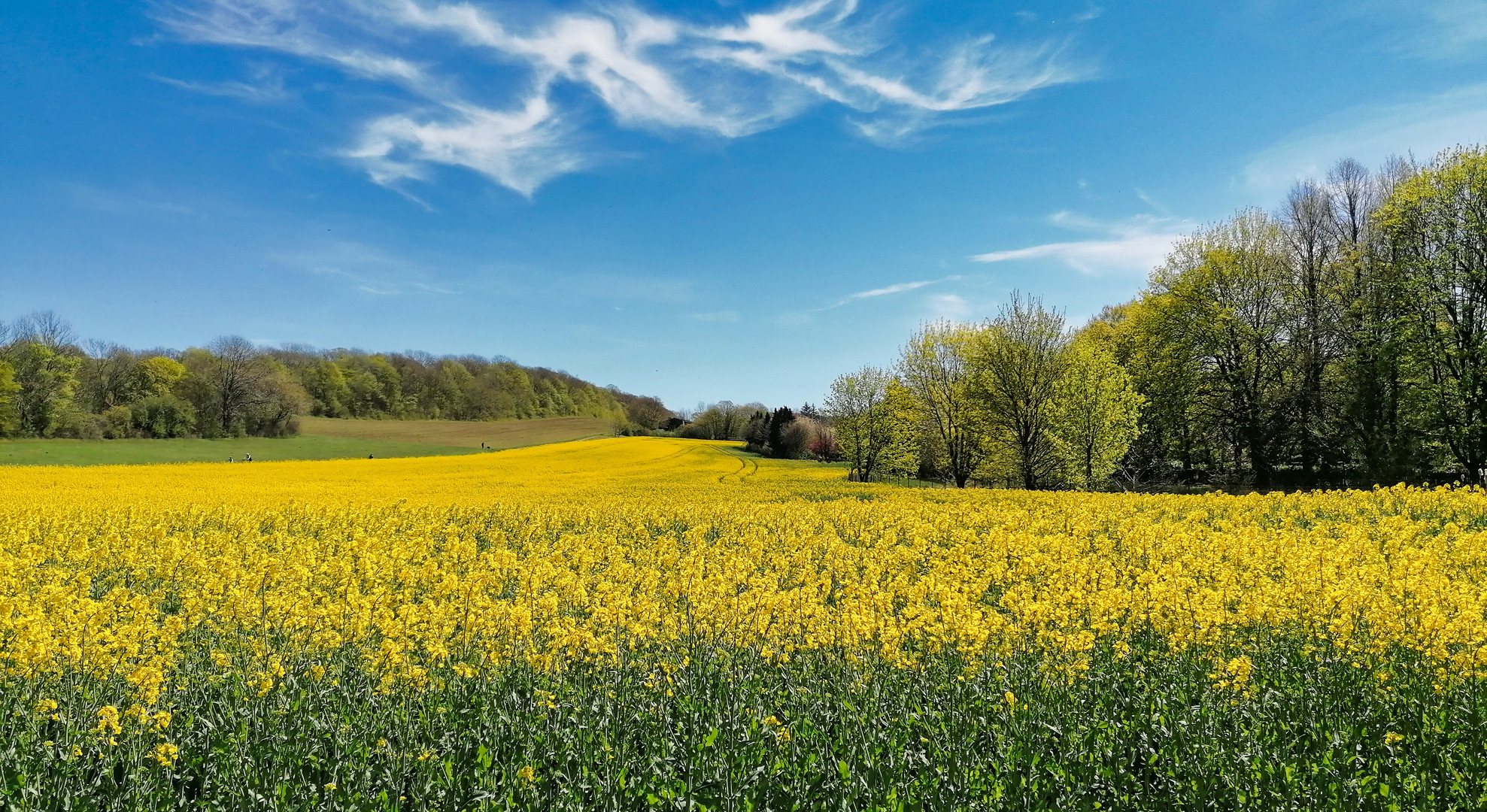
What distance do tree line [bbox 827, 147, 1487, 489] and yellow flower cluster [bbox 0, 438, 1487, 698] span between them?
44.7 ft

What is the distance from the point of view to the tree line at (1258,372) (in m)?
26.1

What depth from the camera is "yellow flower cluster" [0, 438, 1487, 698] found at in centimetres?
612

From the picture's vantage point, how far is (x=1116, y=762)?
484 centimetres

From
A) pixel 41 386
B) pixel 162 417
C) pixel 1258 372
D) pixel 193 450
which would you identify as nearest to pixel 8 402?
pixel 41 386

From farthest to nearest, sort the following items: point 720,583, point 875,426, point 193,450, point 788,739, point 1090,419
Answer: point 193,450 → point 875,426 → point 1090,419 → point 720,583 → point 788,739

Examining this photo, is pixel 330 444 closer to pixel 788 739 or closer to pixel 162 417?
pixel 162 417

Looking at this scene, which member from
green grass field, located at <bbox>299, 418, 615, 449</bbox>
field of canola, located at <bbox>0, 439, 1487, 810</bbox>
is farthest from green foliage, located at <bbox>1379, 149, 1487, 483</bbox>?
green grass field, located at <bbox>299, 418, 615, 449</bbox>

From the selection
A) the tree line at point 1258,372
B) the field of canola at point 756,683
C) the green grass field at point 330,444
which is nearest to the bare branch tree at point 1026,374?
the tree line at point 1258,372

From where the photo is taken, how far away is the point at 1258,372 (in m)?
34.5

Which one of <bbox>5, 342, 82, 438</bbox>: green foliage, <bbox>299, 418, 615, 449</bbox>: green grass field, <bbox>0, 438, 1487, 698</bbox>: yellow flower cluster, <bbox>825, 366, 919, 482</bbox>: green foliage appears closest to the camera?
<bbox>0, 438, 1487, 698</bbox>: yellow flower cluster

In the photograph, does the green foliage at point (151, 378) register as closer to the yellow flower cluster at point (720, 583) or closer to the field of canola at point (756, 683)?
the yellow flower cluster at point (720, 583)

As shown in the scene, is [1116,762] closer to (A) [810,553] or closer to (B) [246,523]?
(A) [810,553]

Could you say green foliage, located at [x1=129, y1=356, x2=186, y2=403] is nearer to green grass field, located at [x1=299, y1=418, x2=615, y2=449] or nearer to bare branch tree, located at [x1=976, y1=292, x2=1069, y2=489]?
green grass field, located at [x1=299, y1=418, x2=615, y2=449]

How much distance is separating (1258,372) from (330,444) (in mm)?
73686
